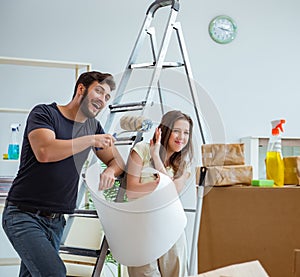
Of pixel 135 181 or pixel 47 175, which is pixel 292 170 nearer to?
pixel 135 181

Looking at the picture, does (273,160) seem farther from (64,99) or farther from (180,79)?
(64,99)

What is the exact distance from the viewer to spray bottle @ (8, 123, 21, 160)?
3.50m

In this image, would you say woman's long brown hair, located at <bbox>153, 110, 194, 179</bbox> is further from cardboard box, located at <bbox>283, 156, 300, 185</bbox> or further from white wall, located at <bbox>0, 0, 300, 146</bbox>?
white wall, located at <bbox>0, 0, 300, 146</bbox>

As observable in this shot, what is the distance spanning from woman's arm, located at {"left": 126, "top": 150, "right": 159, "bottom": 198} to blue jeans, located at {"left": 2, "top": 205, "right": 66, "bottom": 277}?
16.7 inches

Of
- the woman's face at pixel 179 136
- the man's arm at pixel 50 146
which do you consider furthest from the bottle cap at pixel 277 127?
the man's arm at pixel 50 146

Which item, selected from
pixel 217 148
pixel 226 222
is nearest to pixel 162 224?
pixel 226 222

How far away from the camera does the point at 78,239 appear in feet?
10.8

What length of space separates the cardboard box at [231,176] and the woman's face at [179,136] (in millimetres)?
343

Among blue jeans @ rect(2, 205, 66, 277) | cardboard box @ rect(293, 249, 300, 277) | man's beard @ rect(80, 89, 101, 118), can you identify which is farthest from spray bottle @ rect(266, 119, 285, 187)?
blue jeans @ rect(2, 205, 66, 277)

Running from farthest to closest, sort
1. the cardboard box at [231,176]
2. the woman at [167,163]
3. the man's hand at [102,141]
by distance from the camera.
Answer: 1. the woman at [167,163]
2. the cardboard box at [231,176]
3. the man's hand at [102,141]

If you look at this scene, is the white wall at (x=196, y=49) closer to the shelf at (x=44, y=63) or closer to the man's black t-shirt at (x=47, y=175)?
the shelf at (x=44, y=63)

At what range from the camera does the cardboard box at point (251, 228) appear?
80.8 inches

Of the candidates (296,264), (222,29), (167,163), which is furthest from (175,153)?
(222,29)

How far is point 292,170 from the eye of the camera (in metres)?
2.18
